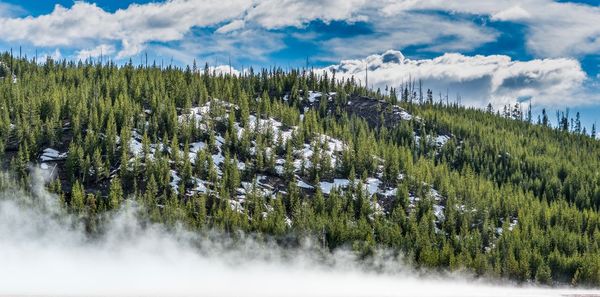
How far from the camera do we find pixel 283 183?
5891 inches

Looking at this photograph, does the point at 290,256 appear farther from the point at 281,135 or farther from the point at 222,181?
the point at 281,135

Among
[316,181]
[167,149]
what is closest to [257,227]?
[316,181]

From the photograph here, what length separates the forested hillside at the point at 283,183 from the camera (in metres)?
123

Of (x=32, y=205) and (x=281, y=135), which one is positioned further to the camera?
(x=281, y=135)

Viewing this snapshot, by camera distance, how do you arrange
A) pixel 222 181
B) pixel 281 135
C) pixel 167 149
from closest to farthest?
pixel 222 181
pixel 167 149
pixel 281 135

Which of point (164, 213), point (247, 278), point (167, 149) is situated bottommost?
point (247, 278)

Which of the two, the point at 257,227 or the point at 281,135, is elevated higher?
the point at 281,135

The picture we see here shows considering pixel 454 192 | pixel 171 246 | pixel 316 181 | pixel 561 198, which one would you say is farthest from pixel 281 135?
pixel 561 198

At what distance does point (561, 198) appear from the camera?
580 ft

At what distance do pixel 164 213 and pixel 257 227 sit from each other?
58.8ft

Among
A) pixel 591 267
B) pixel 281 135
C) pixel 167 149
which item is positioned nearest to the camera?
pixel 591 267

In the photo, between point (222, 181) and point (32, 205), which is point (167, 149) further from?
point (32, 205)

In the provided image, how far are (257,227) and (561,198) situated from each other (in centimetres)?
9512

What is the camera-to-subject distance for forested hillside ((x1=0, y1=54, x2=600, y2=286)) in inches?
4852
